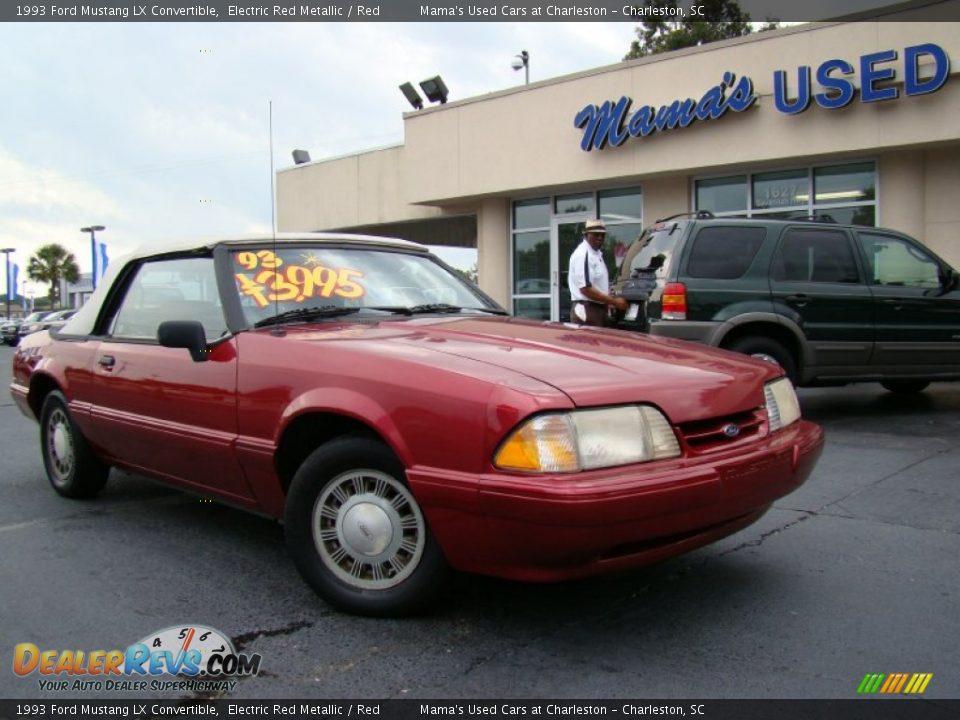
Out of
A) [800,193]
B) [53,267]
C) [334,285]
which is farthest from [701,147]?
[53,267]

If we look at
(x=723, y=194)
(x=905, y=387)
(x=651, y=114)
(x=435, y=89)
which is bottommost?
(x=905, y=387)

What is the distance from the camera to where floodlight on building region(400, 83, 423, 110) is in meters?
17.0

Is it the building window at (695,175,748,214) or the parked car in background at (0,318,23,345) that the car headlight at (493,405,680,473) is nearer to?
the building window at (695,175,748,214)

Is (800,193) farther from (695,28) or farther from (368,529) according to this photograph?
(695,28)

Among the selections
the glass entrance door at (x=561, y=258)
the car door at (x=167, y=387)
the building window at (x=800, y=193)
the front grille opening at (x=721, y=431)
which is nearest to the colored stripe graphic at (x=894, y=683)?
the front grille opening at (x=721, y=431)

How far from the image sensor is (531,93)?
47.9 ft

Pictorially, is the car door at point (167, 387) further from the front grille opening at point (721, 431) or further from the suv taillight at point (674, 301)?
the suv taillight at point (674, 301)

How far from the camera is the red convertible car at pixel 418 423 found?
2.48 m

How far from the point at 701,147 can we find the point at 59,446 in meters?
10.4

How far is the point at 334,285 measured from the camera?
12.4 feet

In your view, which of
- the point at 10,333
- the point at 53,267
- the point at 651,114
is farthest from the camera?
the point at 53,267

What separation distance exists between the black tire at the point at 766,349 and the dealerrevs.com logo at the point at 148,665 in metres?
5.61
